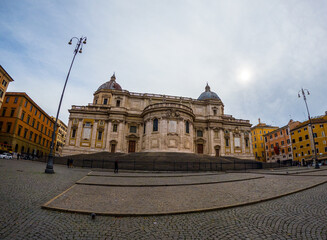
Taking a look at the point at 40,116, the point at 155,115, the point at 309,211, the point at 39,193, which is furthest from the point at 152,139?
the point at 40,116

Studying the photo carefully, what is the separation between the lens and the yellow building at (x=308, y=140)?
136 ft

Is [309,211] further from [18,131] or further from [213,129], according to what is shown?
[18,131]

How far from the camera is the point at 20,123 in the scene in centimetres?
3881

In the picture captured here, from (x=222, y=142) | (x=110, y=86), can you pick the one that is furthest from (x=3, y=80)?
(x=222, y=142)

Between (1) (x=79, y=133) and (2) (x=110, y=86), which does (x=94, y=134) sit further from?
(2) (x=110, y=86)

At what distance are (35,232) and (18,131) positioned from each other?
4574cm

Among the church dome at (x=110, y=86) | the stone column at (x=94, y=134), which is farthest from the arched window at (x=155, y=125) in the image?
the church dome at (x=110, y=86)

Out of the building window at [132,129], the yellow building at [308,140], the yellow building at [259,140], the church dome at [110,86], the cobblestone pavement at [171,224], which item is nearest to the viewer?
the cobblestone pavement at [171,224]

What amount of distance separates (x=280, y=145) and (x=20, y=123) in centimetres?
7060

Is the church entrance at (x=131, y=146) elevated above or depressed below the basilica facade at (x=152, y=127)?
below

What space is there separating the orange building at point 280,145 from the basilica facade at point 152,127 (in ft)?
52.0

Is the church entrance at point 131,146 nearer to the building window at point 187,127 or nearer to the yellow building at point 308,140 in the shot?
the building window at point 187,127

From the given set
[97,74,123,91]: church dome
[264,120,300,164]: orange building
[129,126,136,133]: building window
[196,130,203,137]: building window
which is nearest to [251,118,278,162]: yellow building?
[264,120,300,164]: orange building

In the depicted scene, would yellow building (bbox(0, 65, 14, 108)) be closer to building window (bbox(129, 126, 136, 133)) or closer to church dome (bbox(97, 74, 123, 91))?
church dome (bbox(97, 74, 123, 91))
